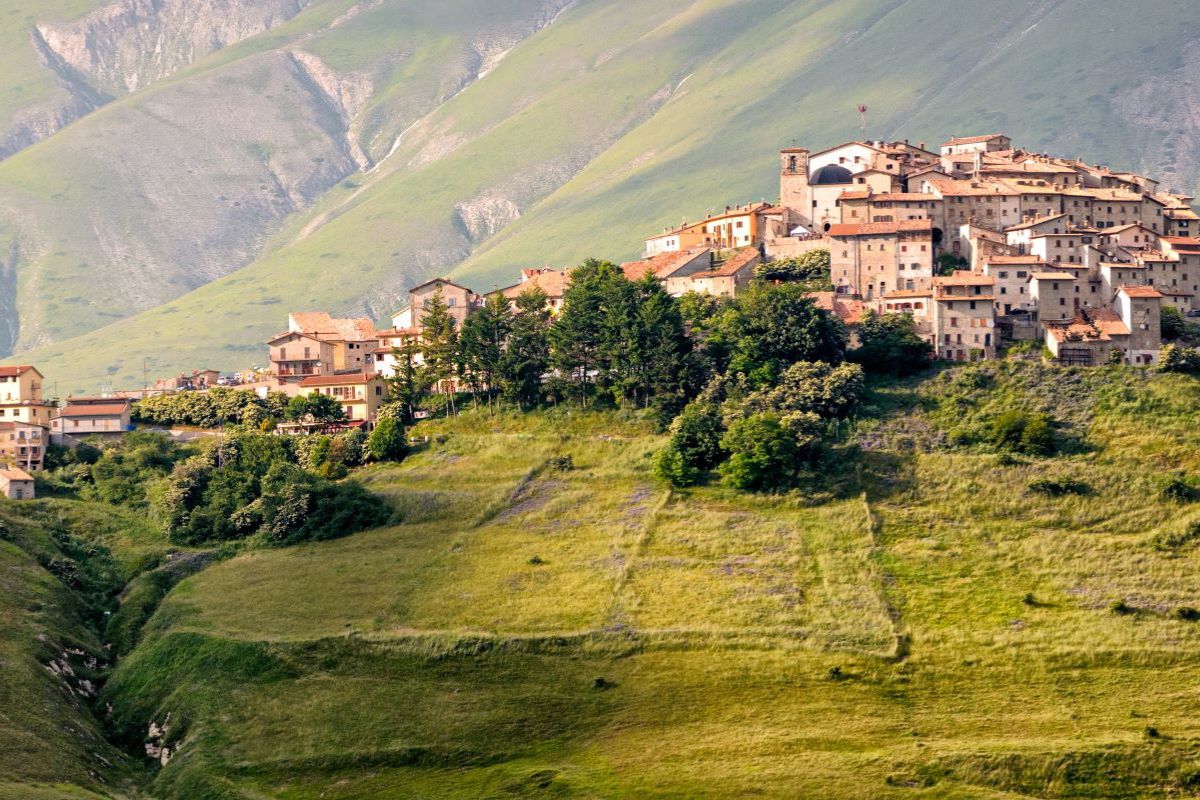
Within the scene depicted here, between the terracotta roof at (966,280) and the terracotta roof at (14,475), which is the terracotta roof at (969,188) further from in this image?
the terracotta roof at (14,475)

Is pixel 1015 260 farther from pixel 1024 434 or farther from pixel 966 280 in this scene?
pixel 1024 434

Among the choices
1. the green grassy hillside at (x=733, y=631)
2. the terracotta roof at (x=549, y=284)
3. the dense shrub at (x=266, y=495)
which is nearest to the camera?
the green grassy hillside at (x=733, y=631)

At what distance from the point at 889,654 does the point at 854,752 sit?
380 inches

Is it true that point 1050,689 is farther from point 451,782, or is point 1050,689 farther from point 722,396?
point 722,396

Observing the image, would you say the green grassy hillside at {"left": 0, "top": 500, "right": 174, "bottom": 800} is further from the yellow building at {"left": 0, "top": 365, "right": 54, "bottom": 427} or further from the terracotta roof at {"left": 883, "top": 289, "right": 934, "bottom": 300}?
the terracotta roof at {"left": 883, "top": 289, "right": 934, "bottom": 300}

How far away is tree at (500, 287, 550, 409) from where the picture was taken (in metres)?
115

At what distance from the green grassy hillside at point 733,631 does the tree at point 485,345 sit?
947 centimetres

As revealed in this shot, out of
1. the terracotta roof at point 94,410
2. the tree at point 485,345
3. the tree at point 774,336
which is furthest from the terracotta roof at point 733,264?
the terracotta roof at point 94,410

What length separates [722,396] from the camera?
107625 mm

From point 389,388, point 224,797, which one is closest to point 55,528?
point 389,388

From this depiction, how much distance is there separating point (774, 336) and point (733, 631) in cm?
2917

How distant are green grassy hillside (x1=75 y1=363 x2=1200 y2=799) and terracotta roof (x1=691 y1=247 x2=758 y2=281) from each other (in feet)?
62.5

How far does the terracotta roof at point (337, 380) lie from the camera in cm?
12112

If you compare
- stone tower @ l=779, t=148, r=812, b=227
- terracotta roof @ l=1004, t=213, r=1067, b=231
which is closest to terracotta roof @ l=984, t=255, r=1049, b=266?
terracotta roof @ l=1004, t=213, r=1067, b=231
